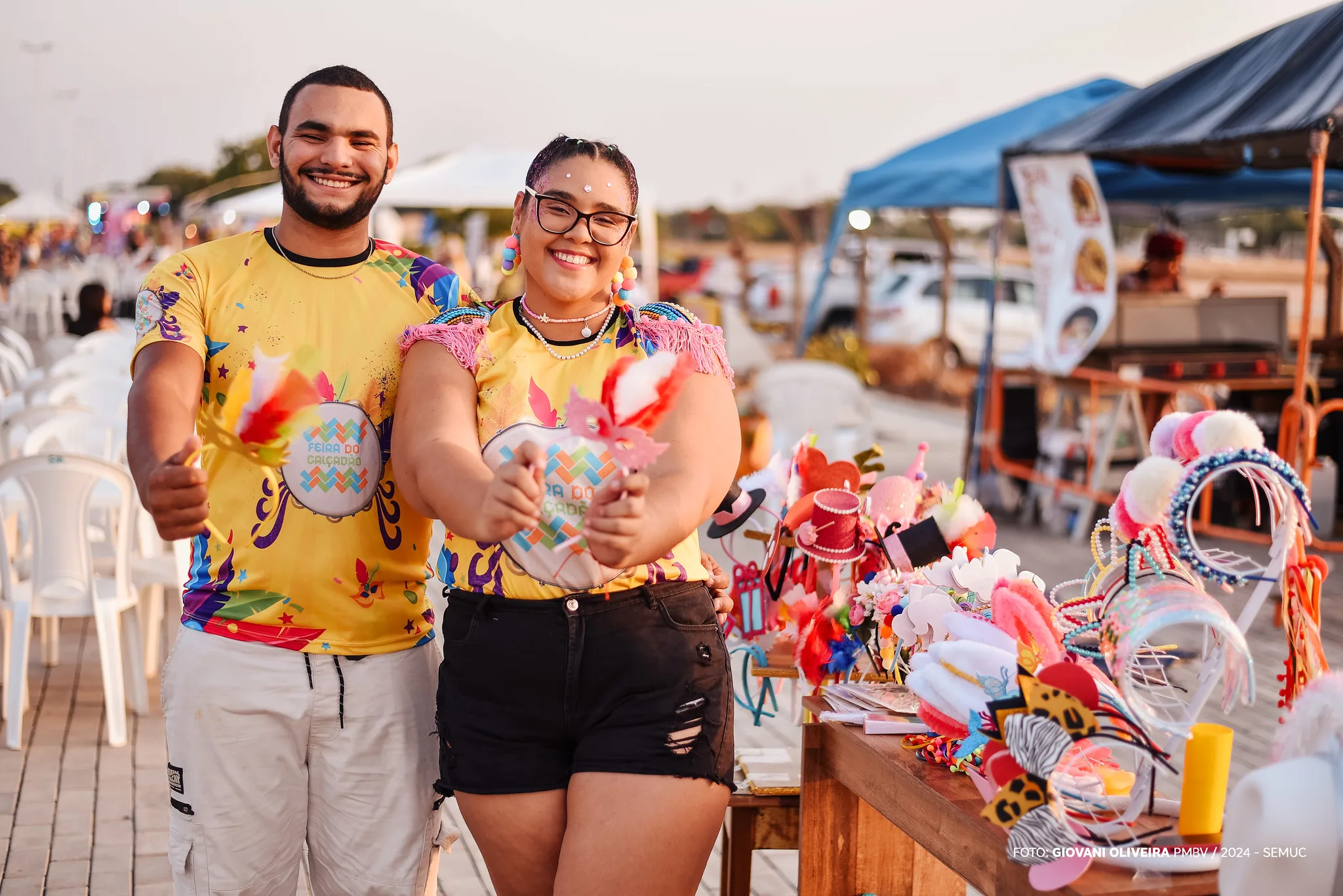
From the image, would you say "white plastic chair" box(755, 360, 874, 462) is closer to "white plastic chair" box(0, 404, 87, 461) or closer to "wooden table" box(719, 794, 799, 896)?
"white plastic chair" box(0, 404, 87, 461)

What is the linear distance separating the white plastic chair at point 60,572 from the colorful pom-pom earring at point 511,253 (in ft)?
9.37

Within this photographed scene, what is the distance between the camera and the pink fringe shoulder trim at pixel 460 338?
188 centimetres

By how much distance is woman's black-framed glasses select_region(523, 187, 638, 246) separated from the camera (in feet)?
6.20

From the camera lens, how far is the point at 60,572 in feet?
14.0

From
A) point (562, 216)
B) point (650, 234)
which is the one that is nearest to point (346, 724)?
point (562, 216)

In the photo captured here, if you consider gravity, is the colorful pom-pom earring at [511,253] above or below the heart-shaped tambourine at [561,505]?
above

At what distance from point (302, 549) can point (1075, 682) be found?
1.18 meters

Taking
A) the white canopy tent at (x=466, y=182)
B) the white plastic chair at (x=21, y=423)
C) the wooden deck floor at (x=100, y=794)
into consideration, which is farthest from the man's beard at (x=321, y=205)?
the white canopy tent at (x=466, y=182)

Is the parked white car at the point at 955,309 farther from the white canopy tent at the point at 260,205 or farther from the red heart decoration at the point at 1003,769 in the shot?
the red heart decoration at the point at 1003,769

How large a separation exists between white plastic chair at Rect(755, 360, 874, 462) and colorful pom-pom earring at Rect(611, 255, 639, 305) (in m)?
6.43

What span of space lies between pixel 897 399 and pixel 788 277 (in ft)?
28.5

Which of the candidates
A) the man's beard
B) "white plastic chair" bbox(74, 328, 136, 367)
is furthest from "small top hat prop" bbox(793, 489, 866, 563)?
"white plastic chair" bbox(74, 328, 136, 367)

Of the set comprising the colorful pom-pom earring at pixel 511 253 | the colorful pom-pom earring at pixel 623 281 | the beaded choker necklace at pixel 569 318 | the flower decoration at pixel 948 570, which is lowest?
the flower decoration at pixel 948 570

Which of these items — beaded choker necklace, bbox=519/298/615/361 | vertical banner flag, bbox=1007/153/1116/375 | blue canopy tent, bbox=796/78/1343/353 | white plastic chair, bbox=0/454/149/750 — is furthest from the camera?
blue canopy tent, bbox=796/78/1343/353
